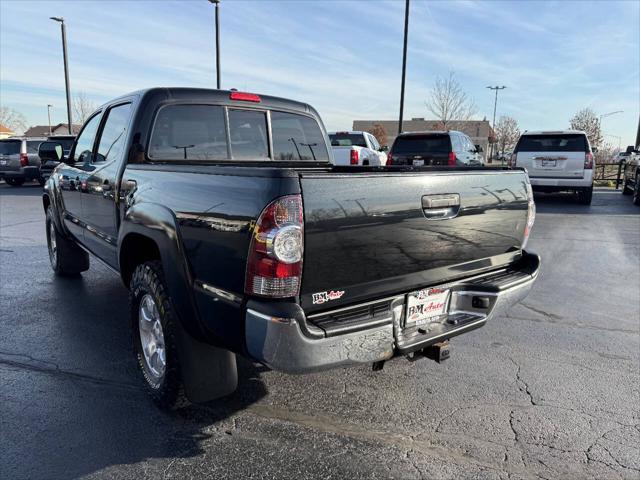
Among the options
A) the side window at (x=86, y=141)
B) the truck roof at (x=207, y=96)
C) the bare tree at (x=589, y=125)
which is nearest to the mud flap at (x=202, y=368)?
the truck roof at (x=207, y=96)

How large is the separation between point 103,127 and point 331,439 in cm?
336

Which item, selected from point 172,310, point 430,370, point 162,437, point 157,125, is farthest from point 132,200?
point 430,370

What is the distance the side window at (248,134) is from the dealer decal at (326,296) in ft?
6.48

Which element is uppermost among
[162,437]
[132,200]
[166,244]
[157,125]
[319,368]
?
[157,125]

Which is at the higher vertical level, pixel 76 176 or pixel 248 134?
pixel 248 134

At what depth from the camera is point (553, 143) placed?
12.5 m

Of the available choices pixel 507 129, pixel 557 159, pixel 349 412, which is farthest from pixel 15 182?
pixel 507 129

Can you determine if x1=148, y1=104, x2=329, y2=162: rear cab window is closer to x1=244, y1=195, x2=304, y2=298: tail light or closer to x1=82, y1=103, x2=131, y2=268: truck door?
x1=82, y1=103, x2=131, y2=268: truck door

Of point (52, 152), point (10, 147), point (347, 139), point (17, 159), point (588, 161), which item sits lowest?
point (17, 159)

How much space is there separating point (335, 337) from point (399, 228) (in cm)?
67

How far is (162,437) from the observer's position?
106 inches

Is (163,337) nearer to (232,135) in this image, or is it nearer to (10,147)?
(232,135)

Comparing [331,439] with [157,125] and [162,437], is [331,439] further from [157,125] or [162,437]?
[157,125]

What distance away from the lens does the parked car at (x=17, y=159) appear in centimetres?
1827
